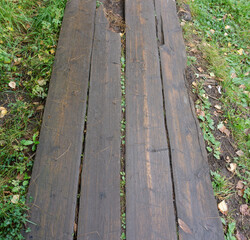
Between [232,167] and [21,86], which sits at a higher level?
[21,86]

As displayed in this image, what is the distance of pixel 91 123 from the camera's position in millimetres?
2098

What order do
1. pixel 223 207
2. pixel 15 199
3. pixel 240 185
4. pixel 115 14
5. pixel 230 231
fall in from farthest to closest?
pixel 115 14 → pixel 240 185 → pixel 223 207 → pixel 230 231 → pixel 15 199

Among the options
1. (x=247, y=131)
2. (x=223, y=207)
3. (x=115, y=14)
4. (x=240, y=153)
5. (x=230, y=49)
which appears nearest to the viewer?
(x=223, y=207)

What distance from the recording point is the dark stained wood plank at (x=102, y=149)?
168 centimetres

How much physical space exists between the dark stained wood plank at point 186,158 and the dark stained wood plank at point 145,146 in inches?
3.2

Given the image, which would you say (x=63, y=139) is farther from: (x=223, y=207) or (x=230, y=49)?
(x=230, y=49)

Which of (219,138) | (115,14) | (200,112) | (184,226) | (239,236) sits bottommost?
(239,236)

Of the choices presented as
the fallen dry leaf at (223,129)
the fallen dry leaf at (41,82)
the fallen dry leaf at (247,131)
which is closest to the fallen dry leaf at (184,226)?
the fallen dry leaf at (223,129)

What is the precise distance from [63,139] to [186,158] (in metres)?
1.10

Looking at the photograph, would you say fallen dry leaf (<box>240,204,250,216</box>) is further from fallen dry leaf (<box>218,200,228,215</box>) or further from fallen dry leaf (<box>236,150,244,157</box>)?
fallen dry leaf (<box>236,150,244,157</box>)

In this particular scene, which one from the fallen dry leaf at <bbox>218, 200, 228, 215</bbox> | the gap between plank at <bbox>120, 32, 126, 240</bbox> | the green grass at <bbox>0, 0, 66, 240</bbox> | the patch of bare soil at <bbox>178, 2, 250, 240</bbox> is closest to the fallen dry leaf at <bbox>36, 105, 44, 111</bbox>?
the green grass at <bbox>0, 0, 66, 240</bbox>

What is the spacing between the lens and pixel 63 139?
198cm

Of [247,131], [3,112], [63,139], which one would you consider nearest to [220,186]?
[247,131]

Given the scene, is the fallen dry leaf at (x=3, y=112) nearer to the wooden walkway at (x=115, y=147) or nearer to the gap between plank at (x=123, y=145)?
the wooden walkway at (x=115, y=147)
